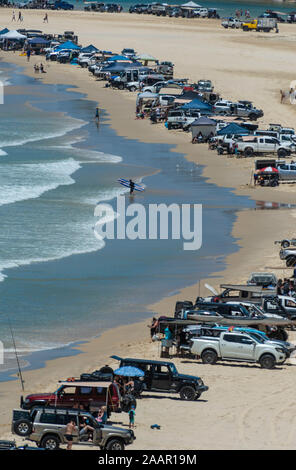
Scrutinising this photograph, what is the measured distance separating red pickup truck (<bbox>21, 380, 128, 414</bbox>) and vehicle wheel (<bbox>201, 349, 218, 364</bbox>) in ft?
15.8

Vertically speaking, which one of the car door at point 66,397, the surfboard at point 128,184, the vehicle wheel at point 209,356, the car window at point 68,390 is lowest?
the surfboard at point 128,184

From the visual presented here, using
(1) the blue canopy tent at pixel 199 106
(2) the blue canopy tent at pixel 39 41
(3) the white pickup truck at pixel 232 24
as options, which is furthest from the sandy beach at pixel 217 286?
(3) the white pickup truck at pixel 232 24

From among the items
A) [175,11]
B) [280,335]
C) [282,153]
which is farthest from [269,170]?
[175,11]

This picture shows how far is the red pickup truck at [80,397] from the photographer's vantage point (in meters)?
21.8

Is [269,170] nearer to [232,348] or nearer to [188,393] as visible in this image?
[232,348]

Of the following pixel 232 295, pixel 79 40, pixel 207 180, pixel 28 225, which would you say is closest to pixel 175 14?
pixel 79 40

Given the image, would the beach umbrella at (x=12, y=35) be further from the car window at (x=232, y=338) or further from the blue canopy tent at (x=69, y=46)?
the car window at (x=232, y=338)

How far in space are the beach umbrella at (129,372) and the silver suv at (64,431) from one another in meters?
3.52

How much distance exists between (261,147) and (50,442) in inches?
1608

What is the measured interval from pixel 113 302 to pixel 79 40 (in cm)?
9322

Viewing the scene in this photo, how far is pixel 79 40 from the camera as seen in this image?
122m
